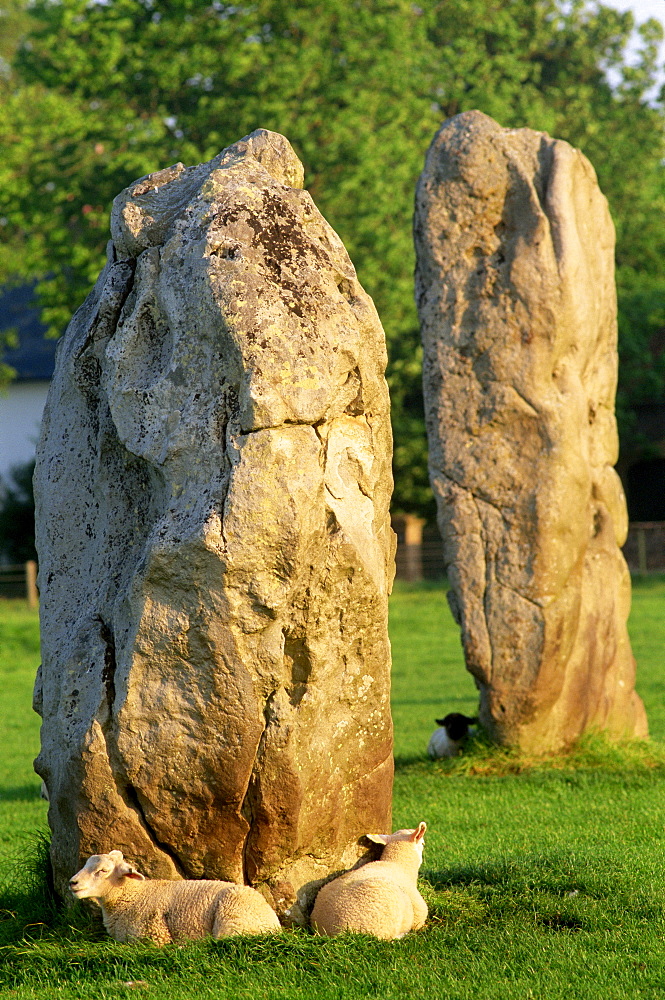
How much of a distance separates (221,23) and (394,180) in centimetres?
576

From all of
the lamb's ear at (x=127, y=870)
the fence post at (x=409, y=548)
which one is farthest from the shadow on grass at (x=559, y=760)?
the fence post at (x=409, y=548)

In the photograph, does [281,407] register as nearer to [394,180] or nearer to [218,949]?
[218,949]

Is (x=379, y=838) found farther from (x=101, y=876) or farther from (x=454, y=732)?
(x=454, y=732)

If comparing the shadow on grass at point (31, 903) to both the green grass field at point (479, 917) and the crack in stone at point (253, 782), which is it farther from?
the crack in stone at point (253, 782)

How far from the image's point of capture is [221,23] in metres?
29.6

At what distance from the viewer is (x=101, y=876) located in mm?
5289

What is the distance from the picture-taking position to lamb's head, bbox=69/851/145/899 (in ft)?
17.2

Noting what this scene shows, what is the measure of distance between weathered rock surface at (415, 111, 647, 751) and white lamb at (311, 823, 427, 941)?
4.61m

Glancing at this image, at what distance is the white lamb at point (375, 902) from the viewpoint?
211 inches

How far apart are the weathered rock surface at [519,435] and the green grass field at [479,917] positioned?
0.67 m

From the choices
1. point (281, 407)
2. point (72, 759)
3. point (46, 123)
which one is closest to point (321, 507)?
point (281, 407)

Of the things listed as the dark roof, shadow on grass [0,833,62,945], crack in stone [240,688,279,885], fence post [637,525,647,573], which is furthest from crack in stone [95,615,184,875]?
the dark roof

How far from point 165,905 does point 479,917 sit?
1.52 metres

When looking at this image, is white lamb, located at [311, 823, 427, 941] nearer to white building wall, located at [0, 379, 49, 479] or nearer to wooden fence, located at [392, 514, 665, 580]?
wooden fence, located at [392, 514, 665, 580]
